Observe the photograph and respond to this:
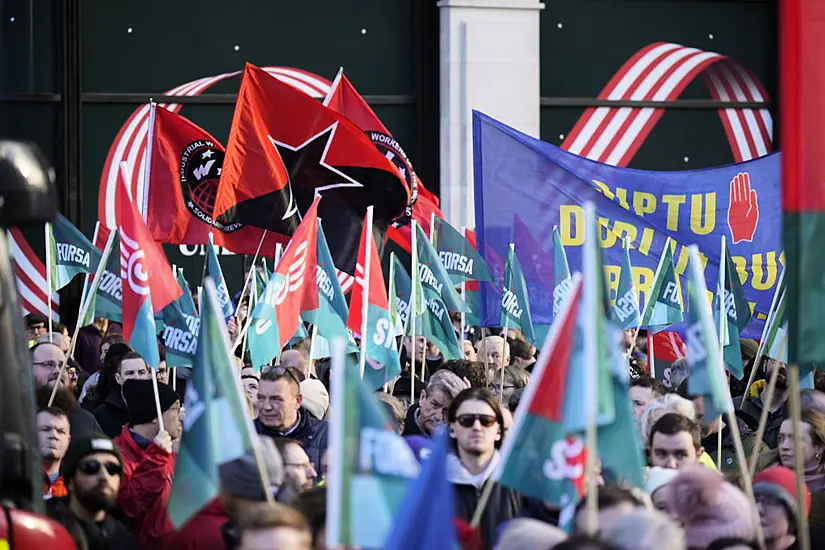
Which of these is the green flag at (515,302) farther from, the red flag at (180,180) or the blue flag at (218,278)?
the red flag at (180,180)

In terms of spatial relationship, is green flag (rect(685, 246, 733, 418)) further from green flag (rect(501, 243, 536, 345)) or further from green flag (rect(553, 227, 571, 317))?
green flag (rect(501, 243, 536, 345))

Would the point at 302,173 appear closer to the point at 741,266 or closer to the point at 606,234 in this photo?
the point at 606,234

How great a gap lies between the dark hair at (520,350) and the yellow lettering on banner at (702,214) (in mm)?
1877

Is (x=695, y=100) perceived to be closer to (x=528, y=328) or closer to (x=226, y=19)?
(x=226, y=19)

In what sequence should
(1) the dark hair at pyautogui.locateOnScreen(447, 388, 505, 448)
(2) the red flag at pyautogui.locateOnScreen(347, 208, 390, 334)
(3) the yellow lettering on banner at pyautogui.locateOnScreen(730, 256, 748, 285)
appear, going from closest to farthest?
1. (1) the dark hair at pyautogui.locateOnScreen(447, 388, 505, 448)
2. (2) the red flag at pyautogui.locateOnScreen(347, 208, 390, 334)
3. (3) the yellow lettering on banner at pyautogui.locateOnScreen(730, 256, 748, 285)

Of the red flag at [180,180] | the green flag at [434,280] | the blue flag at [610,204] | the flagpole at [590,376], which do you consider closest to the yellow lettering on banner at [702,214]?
the blue flag at [610,204]

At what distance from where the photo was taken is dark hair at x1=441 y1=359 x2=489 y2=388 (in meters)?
9.61

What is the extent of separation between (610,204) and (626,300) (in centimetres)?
72

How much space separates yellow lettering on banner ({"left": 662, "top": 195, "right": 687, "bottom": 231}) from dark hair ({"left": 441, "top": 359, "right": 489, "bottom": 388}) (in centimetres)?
230

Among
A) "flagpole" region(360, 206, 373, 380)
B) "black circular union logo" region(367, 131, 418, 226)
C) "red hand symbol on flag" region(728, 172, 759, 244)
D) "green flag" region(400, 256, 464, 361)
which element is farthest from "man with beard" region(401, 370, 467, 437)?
"black circular union logo" region(367, 131, 418, 226)

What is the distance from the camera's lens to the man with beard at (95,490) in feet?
21.1

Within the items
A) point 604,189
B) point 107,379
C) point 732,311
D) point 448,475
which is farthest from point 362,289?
point 448,475

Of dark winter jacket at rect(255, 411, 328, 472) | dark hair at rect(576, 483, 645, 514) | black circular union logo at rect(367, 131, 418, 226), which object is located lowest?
dark winter jacket at rect(255, 411, 328, 472)

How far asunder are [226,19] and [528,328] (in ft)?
29.0
